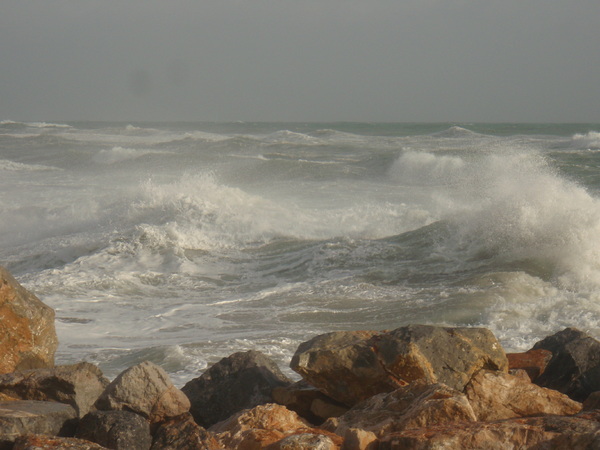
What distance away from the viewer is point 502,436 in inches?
124

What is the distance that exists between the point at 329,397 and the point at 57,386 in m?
1.52

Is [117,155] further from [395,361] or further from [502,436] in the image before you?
[502,436]

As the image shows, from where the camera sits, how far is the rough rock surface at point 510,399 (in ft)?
12.8

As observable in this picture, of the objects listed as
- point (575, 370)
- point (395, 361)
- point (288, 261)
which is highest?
point (395, 361)

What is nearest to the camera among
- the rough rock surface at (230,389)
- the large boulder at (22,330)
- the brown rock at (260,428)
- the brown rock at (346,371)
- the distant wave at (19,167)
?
the brown rock at (260,428)

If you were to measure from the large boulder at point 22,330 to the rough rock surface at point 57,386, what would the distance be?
559 millimetres

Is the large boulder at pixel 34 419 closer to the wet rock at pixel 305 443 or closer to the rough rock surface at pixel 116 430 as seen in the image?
the rough rock surface at pixel 116 430

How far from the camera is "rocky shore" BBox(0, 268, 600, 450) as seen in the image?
330 centimetres

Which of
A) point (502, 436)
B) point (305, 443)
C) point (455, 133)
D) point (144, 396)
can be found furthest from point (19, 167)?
point (502, 436)

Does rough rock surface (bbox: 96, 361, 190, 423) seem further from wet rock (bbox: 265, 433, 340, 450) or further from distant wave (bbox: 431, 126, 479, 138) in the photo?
distant wave (bbox: 431, 126, 479, 138)

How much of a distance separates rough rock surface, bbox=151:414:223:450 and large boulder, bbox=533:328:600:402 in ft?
6.90

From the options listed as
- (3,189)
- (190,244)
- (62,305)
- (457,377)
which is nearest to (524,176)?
(190,244)

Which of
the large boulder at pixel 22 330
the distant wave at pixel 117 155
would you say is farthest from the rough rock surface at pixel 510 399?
the distant wave at pixel 117 155

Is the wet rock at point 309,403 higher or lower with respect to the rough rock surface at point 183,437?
lower
